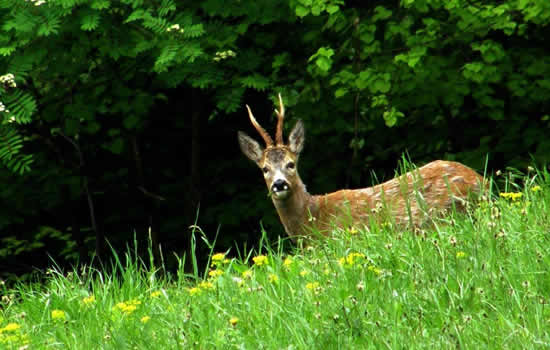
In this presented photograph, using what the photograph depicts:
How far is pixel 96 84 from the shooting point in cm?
1084

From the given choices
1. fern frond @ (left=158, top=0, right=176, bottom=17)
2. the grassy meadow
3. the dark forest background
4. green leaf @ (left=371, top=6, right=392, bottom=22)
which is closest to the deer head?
the dark forest background

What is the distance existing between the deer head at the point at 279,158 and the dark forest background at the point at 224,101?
2.67 feet

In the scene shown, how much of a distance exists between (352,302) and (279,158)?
163 inches

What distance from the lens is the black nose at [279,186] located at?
7.81 metres

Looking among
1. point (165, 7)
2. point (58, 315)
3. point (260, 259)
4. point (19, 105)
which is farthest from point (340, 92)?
point (58, 315)

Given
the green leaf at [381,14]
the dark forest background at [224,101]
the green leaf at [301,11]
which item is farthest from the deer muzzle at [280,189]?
the green leaf at [381,14]

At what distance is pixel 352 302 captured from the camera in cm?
410

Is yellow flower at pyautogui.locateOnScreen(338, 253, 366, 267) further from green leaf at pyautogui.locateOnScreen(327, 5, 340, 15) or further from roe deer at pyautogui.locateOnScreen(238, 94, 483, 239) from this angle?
green leaf at pyautogui.locateOnScreen(327, 5, 340, 15)

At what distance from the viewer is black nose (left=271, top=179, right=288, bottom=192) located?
7809 mm

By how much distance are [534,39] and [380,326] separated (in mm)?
6940

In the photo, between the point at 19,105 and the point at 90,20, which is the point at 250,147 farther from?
the point at 19,105

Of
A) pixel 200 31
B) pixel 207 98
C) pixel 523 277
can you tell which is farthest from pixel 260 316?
pixel 207 98

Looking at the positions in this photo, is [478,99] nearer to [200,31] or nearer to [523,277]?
[200,31]

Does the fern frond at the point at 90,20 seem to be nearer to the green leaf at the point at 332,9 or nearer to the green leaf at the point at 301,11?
the green leaf at the point at 301,11
